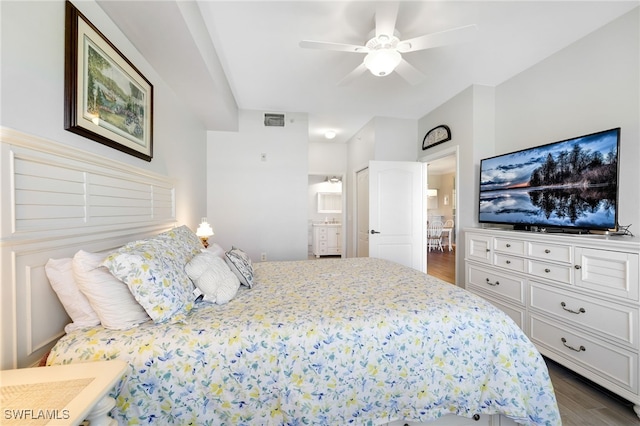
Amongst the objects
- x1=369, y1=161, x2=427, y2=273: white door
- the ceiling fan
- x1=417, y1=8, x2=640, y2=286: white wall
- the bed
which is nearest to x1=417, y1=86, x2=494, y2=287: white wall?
x1=417, y1=8, x2=640, y2=286: white wall

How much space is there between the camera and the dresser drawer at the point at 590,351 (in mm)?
1547

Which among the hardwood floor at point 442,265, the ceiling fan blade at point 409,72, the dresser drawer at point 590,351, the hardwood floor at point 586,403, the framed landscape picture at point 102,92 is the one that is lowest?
the hardwood floor at point 586,403

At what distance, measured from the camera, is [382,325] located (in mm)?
1154

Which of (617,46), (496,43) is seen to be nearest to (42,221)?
(496,43)

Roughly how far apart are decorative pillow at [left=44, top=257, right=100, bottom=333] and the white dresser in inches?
115

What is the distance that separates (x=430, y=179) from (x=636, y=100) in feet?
24.6

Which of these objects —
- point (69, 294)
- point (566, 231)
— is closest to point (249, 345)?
point (69, 294)

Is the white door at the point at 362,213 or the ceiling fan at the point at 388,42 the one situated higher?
the ceiling fan at the point at 388,42

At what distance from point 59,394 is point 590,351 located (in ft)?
9.25

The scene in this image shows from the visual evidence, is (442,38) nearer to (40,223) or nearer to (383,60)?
(383,60)

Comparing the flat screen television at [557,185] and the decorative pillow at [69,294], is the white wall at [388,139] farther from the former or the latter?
the decorative pillow at [69,294]

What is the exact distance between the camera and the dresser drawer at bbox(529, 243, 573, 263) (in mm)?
1881

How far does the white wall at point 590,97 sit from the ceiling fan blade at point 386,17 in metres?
1.83

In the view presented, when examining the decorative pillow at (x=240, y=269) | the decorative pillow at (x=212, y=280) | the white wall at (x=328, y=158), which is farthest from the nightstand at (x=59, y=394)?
the white wall at (x=328, y=158)
